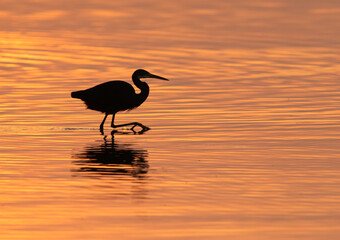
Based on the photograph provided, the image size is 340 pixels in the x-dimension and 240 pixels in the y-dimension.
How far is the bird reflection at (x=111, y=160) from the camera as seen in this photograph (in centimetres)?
1591

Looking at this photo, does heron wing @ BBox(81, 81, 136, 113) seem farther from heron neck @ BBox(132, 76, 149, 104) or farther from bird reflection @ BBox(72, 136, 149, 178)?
bird reflection @ BBox(72, 136, 149, 178)

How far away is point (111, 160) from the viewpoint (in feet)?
55.9

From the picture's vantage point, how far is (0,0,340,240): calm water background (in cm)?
1277

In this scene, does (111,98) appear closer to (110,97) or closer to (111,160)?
(110,97)

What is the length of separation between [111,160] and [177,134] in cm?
282

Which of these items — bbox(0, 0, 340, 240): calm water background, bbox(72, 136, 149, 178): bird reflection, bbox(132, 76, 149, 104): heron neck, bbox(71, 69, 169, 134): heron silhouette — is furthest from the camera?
bbox(132, 76, 149, 104): heron neck

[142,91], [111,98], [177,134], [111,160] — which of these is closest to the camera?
[111,160]

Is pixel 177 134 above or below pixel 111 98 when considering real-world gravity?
below

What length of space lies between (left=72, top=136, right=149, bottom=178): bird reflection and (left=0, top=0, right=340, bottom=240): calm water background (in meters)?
0.03

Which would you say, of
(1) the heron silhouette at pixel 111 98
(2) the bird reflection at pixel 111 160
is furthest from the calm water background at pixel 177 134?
(1) the heron silhouette at pixel 111 98

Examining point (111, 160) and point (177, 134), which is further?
point (177, 134)

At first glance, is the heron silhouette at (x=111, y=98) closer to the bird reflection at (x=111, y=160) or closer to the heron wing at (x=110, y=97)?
the heron wing at (x=110, y=97)

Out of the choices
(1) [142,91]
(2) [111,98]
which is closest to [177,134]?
(2) [111,98]

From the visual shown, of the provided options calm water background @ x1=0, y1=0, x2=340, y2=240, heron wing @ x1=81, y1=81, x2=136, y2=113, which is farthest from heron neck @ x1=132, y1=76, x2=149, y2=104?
calm water background @ x1=0, y1=0, x2=340, y2=240
